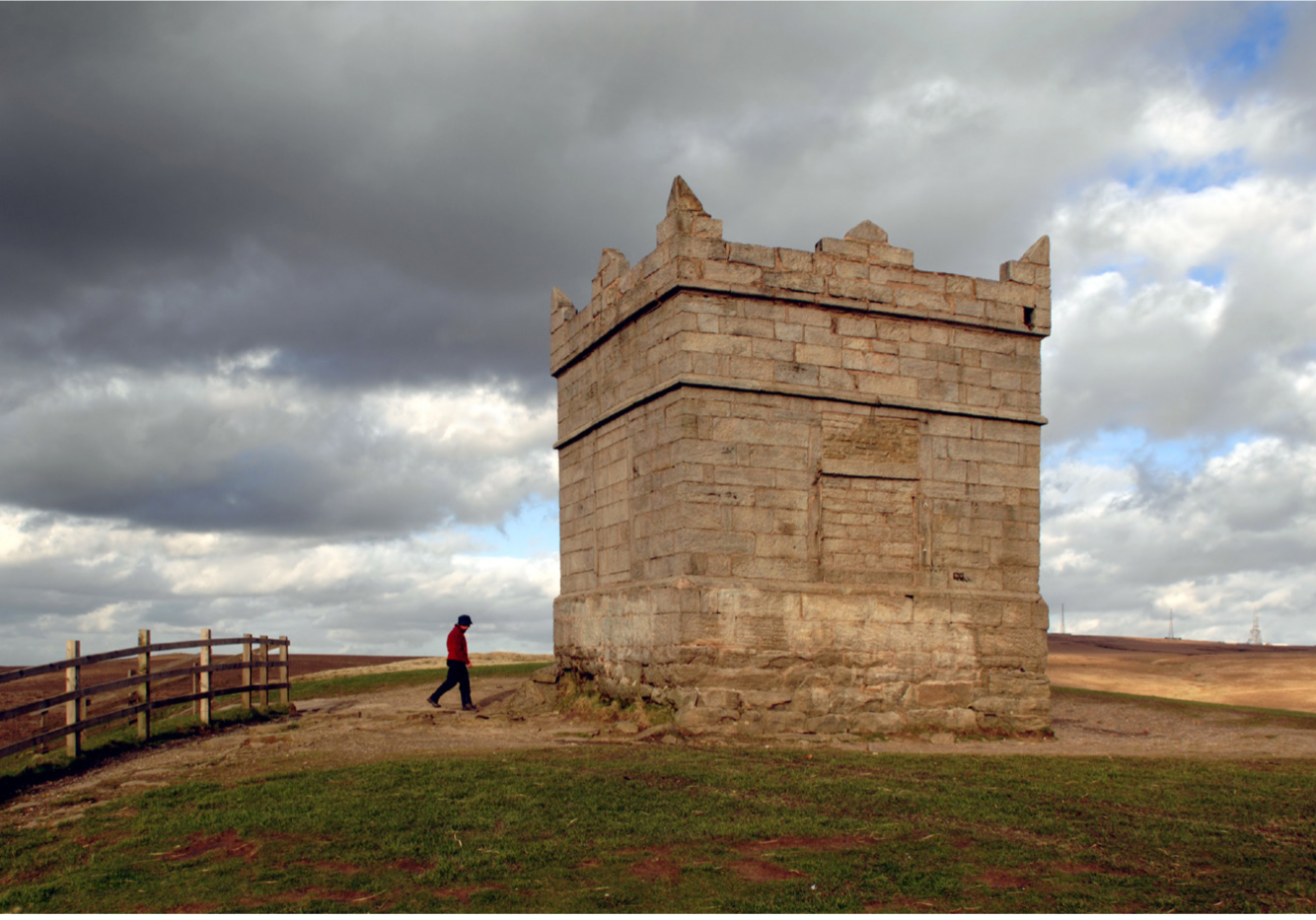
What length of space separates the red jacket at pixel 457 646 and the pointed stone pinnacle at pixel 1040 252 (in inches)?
396

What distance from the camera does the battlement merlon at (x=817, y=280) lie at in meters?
13.5

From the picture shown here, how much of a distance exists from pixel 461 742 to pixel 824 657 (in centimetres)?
453

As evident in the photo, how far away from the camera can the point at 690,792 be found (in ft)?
29.7

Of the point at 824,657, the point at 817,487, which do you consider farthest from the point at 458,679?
the point at 817,487

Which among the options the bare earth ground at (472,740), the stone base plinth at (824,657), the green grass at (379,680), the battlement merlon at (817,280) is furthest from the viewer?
the green grass at (379,680)

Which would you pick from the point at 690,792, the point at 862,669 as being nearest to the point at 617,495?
the point at 862,669

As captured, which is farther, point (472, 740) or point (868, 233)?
point (868, 233)

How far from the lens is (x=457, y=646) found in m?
16.5

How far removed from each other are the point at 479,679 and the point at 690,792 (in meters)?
13.0

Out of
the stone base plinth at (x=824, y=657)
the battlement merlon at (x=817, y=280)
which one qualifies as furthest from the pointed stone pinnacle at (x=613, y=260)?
the stone base plinth at (x=824, y=657)

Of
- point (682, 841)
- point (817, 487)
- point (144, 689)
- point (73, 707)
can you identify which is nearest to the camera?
point (682, 841)

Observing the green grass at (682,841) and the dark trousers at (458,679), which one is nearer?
the green grass at (682,841)

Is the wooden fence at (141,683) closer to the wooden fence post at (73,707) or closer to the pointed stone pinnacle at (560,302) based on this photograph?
the wooden fence post at (73,707)

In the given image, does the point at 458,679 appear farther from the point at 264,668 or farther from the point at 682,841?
the point at 682,841
